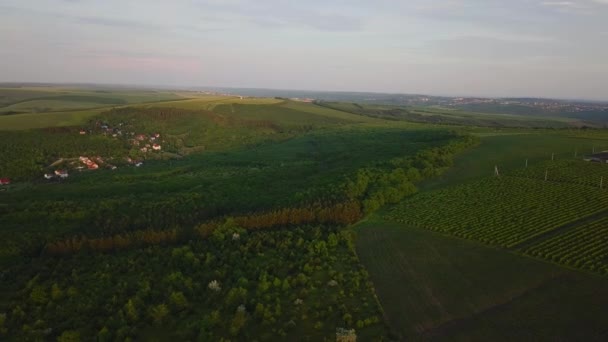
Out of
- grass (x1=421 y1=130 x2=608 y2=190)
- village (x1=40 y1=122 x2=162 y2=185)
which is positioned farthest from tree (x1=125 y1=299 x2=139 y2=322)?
village (x1=40 y1=122 x2=162 y2=185)

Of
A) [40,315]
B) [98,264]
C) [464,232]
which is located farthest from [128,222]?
[464,232]

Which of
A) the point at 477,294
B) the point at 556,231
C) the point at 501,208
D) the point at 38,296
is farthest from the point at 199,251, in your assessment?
the point at 556,231

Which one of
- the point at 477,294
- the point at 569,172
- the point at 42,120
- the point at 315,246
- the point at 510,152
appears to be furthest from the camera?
the point at 42,120

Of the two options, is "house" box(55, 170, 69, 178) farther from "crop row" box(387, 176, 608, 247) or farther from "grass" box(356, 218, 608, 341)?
"grass" box(356, 218, 608, 341)

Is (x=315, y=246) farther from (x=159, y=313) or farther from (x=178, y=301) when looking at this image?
(x=159, y=313)

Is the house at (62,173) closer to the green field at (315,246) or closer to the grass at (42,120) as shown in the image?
the green field at (315,246)

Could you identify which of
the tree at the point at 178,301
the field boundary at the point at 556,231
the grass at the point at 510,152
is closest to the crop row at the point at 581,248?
the field boundary at the point at 556,231
